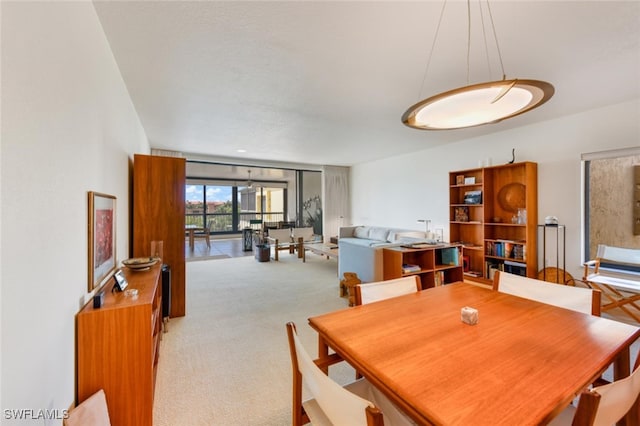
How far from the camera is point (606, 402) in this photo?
0.73 metres

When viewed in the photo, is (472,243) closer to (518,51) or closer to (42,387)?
(518,51)

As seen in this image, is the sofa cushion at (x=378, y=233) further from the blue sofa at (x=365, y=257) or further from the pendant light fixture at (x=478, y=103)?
the pendant light fixture at (x=478, y=103)

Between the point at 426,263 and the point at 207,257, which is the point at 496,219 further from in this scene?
the point at 207,257

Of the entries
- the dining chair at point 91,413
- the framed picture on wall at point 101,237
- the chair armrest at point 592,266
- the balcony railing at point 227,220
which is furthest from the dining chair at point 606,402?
the balcony railing at point 227,220

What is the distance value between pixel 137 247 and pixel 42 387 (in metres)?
2.16

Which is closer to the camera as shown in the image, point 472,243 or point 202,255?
point 472,243

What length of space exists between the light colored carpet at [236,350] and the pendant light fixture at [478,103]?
200 centimetres

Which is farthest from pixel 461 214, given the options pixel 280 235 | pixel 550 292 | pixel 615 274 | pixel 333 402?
pixel 333 402

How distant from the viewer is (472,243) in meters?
4.82

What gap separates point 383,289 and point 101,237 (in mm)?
1924

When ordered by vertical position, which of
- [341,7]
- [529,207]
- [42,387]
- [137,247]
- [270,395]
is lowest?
[270,395]

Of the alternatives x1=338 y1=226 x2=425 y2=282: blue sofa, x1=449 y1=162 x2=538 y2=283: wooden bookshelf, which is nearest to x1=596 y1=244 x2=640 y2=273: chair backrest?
x1=449 y1=162 x2=538 y2=283: wooden bookshelf

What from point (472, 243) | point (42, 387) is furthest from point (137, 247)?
point (472, 243)

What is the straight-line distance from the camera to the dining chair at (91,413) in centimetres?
107
